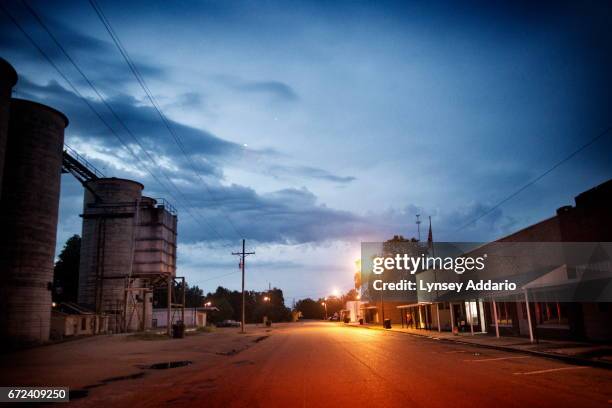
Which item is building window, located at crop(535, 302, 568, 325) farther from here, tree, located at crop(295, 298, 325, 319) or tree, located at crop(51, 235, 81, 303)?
tree, located at crop(295, 298, 325, 319)

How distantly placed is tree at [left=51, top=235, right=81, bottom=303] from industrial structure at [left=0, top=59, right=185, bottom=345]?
18271mm

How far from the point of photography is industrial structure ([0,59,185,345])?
30.2 meters

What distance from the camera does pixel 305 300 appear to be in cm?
16612

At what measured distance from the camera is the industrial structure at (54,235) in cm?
3023

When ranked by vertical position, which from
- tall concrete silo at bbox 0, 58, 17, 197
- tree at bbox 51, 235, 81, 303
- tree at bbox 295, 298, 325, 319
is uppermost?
tall concrete silo at bbox 0, 58, 17, 197

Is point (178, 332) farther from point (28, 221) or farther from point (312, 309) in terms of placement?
point (312, 309)

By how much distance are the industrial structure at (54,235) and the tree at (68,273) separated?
18.3 metres

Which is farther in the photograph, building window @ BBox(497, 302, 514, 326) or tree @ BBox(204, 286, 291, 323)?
tree @ BBox(204, 286, 291, 323)

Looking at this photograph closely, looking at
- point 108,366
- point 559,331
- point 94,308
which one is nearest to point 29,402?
point 108,366

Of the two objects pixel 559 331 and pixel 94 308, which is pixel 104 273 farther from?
pixel 559 331

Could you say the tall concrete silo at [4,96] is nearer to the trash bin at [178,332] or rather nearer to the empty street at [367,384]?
the empty street at [367,384]

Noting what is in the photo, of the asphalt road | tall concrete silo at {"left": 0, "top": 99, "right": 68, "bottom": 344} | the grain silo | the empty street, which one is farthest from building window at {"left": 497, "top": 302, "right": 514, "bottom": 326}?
tall concrete silo at {"left": 0, "top": 99, "right": 68, "bottom": 344}

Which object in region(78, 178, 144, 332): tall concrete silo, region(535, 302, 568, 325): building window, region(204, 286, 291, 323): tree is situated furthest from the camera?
region(204, 286, 291, 323): tree

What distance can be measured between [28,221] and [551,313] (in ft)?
110
